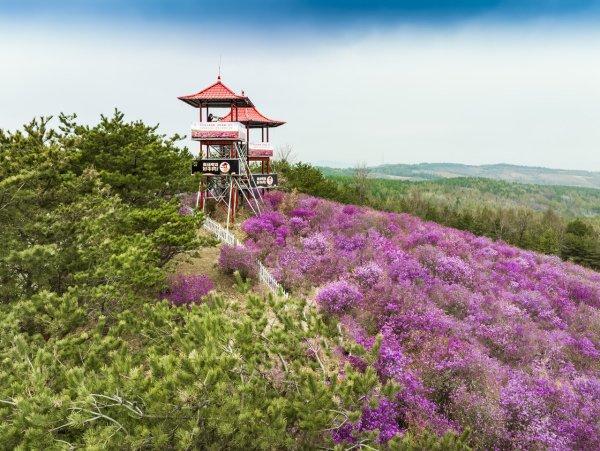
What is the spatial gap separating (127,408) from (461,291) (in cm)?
1533

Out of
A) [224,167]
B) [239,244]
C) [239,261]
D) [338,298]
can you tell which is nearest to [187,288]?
[239,261]

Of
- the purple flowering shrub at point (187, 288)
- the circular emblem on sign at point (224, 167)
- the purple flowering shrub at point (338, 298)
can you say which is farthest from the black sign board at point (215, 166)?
the purple flowering shrub at point (338, 298)

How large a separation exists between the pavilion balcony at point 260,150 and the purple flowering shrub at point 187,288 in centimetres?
1498

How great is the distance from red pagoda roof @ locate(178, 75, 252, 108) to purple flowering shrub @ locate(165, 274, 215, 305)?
1325cm

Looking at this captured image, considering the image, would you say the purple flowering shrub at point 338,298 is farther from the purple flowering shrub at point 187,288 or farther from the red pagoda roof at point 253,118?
the red pagoda roof at point 253,118

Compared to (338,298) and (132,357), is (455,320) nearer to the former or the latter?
(338,298)

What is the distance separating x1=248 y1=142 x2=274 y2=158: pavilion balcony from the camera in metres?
30.3

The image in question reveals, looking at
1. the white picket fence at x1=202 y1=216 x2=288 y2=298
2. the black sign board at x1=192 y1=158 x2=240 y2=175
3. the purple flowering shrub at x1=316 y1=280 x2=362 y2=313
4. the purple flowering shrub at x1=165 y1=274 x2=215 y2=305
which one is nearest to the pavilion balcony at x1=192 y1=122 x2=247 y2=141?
the black sign board at x1=192 y1=158 x2=240 y2=175

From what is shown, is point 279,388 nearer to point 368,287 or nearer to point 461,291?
point 368,287

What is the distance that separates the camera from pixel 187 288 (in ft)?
52.5

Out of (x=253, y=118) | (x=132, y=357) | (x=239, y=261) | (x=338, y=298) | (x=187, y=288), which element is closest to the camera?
(x=132, y=357)

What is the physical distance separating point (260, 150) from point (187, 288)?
16.9 m

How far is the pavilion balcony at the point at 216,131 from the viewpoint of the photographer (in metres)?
25.6

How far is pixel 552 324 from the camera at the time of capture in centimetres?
1756
